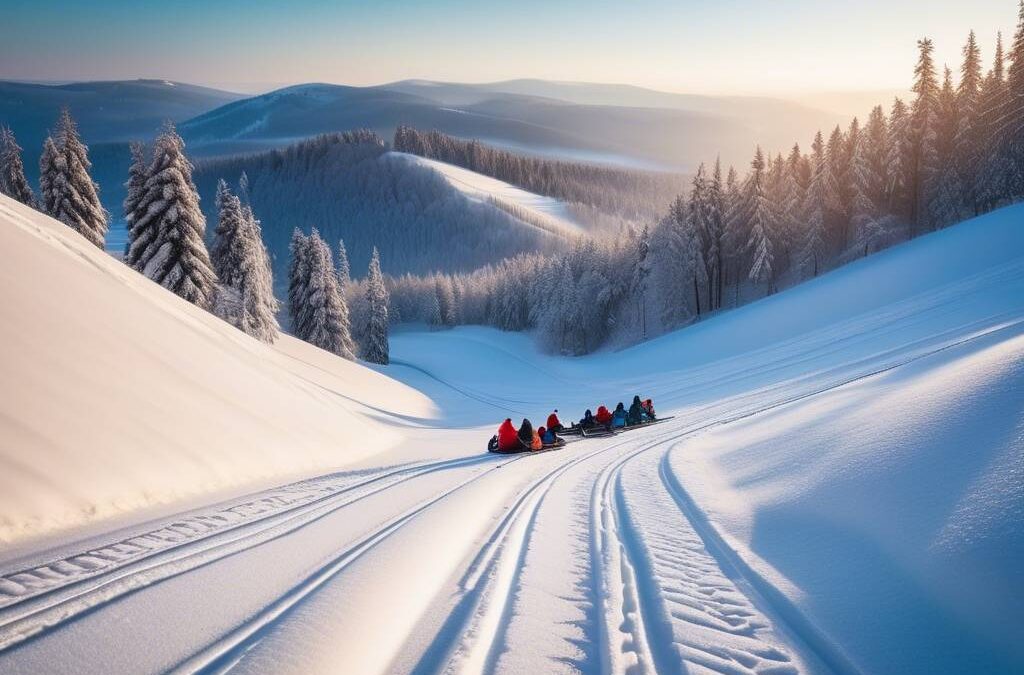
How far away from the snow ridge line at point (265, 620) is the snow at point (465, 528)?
3 centimetres

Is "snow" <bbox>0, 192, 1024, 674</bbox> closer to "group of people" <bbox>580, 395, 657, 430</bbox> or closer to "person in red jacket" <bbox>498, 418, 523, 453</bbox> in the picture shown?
"person in red jacket" <bbox>498, 418, 523, 453</bbox>

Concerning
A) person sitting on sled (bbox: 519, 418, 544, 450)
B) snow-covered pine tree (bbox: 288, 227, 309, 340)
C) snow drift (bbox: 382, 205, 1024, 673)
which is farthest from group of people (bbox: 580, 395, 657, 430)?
snow-covered pine tree (bbox: 288, 227, 309, 340)

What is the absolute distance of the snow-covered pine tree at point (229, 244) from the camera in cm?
3303

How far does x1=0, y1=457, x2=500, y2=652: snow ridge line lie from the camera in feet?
12.8

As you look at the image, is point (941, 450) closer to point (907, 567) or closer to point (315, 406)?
point (907, 567)

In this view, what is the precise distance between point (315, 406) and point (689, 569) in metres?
12.0

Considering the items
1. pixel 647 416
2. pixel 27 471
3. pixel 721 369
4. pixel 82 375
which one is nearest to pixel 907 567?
pixel 27 471

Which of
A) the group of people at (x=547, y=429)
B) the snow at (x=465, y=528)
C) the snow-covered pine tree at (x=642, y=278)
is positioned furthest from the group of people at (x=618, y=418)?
the snow-covered pine tree at (x=642, y=278)

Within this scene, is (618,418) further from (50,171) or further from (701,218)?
(701,218)

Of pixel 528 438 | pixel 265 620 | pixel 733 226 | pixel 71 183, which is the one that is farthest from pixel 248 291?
pixel 733 226

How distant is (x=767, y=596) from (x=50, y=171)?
4135 cm

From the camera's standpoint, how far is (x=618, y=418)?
18312mm

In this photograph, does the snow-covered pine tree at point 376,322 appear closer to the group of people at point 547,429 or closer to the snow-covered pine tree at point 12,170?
the snow-covered pine tree at point 12,170

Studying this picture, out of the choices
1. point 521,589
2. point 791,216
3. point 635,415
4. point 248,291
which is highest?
point 791,216
